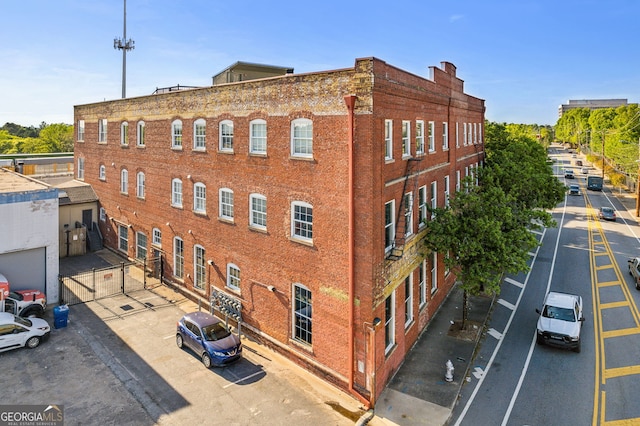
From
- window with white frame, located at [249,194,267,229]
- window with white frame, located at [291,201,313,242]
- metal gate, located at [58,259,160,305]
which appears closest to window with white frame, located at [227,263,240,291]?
window with white frame, located at [249,194,267,229]

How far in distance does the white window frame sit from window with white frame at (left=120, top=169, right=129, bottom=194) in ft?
39.2

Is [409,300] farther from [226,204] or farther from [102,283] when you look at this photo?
[102,283]

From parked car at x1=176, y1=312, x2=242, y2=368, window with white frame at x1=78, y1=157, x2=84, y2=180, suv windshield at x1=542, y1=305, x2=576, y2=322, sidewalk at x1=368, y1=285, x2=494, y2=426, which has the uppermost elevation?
window with white frame at x1=78, y1=157, x2=84, y2=180

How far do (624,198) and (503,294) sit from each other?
47937 mm

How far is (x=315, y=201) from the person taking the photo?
52.9ft

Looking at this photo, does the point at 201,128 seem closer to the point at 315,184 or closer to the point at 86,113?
the point at 315,184

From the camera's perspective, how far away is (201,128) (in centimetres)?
2214

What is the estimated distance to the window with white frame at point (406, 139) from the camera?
17594 millimetres

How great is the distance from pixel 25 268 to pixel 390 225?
19566 mm

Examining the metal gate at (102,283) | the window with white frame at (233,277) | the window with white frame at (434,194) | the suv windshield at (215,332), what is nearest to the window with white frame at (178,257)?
the metal gate at (102,283)

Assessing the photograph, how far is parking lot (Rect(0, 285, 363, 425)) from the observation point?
45.8 feet

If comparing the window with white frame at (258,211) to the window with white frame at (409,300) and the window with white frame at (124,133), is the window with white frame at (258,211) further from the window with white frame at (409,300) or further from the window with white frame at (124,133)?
Result: the window with white frame at (124,133)

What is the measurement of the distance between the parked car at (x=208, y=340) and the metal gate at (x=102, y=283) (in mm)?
8122

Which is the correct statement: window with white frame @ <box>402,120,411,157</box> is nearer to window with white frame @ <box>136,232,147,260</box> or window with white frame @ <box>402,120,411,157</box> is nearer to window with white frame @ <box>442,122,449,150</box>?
window with white frame @ <box>442,122,449,150</box>
